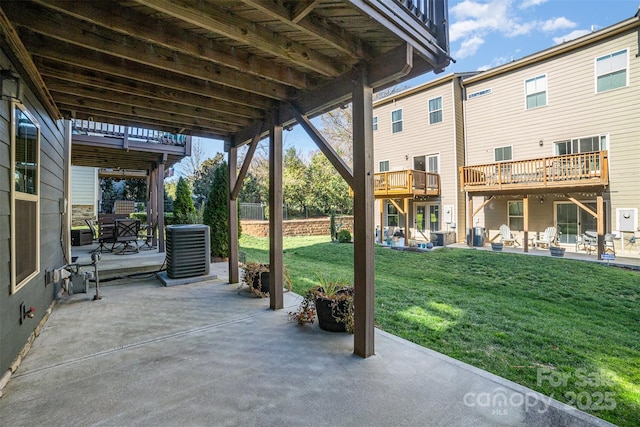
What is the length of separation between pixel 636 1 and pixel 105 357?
14.8m

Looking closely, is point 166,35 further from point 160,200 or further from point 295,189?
point 295,189

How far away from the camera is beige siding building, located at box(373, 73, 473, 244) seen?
11719 mm

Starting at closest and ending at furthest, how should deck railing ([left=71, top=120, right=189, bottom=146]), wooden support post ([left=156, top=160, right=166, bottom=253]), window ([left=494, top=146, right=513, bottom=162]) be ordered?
deck railing ([left=71, top=120, right=189, bottom=146])
wooden support post ([left=156, top=160, right=166, bottom=253])
window ([left=494, top=146, right=513, bottom=162])

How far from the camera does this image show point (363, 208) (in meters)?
2.64

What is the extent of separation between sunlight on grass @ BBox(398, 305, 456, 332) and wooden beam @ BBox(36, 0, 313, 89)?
3153 millimetres

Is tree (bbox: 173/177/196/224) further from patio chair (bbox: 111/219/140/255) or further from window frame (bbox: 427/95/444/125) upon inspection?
window frame (bbox: 427/95/444/125)

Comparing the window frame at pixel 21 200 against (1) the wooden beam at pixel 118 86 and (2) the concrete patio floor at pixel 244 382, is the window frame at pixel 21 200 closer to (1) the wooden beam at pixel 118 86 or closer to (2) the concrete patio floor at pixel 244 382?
(1) the wooden beam at pixel 118 86

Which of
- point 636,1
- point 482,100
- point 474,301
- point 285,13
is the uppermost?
point 636,1

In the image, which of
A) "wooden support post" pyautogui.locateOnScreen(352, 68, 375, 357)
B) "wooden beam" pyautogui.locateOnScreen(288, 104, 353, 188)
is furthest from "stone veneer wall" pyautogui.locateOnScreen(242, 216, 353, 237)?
"wooden support post" pyautogui.locateOnScreen(352, 68, 375, 357)

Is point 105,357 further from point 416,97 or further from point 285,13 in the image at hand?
point 416,97

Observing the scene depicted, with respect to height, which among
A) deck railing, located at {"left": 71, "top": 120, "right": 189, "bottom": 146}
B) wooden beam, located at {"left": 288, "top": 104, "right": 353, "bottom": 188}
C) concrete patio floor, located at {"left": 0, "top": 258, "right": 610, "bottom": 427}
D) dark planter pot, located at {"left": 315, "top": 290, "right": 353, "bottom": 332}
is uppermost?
deck railing, located at {"left": 71, "top": 120, "right": 189, "bottom": 146}

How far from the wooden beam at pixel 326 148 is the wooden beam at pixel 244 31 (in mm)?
564

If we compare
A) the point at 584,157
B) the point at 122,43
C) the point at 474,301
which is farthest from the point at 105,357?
the point at 584,157

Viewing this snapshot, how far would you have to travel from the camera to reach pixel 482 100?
1145cm
